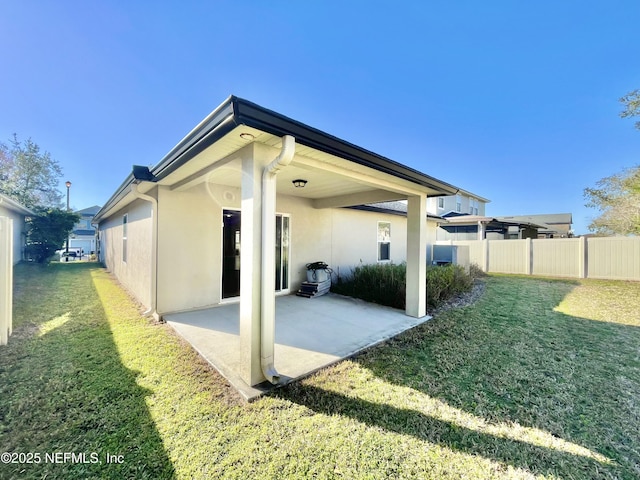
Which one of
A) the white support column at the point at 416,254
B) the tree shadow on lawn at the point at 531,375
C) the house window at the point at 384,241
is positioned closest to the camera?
the tree shadow on lawn at the point at 531,375

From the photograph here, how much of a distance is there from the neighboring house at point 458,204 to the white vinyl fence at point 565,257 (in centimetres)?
770

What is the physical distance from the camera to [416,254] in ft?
19.1

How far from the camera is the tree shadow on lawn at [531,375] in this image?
238cm

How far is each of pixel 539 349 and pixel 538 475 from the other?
118 inches

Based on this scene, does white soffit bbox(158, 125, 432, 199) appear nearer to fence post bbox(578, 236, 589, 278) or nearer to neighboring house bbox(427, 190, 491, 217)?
fence post bbox(578, 236, 589, 278)

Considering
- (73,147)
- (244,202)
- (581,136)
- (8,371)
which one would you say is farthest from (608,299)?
(73,147)

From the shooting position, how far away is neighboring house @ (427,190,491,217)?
71.4 ft

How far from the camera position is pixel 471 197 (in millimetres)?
25219

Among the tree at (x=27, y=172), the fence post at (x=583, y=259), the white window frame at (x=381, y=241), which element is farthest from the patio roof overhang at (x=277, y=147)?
the tree at (x=27, y=172)

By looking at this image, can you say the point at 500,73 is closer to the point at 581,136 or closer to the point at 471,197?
the point at 581,136

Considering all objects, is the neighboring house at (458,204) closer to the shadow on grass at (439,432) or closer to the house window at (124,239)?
the house window at (124,239)

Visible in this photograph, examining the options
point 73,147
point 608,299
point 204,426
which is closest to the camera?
point 204,426

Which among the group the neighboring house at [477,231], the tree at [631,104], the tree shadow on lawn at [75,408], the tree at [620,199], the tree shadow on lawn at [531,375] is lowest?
the tree shadow on lawn at [531,375]

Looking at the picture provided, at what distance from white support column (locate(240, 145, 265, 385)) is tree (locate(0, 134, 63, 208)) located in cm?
2827
